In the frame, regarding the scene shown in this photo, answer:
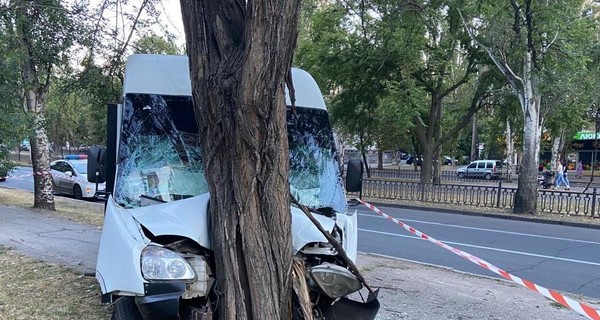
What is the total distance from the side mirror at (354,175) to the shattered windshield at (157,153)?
1.69 metres

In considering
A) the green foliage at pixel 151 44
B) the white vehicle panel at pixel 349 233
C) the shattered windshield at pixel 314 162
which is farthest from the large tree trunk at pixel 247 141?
the green foliage at pixel 151 44

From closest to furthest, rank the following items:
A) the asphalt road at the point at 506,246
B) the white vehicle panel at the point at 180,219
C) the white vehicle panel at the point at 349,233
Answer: the white vehicle panel at the point at 180,219 → the white vehicle panel at the point at 349,233 → the asphalt road at the point at 506,246

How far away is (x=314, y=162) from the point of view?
194 inches

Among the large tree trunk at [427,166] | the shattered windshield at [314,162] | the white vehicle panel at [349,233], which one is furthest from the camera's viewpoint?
the large tree trunk at [427,166]

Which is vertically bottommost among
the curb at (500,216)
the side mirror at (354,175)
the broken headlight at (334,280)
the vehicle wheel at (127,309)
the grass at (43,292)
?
the curb at (500,216)

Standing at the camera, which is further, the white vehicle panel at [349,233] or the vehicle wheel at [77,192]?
the vehicle wheel at [77,192]

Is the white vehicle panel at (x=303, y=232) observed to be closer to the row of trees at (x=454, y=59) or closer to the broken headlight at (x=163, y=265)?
the broken headlight at (x=163, y=265)

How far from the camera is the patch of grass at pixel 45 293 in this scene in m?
4.85

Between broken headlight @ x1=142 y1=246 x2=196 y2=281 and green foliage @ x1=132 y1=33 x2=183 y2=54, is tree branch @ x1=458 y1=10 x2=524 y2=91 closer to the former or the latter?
green foliage @ x1=132 y1=33 x2=183 y2=54

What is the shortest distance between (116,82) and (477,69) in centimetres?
1689

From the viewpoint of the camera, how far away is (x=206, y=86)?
3.38 metres

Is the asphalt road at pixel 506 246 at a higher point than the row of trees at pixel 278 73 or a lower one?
lower

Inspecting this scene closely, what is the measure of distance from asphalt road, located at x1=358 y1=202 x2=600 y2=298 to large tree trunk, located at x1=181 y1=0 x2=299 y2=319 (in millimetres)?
5913

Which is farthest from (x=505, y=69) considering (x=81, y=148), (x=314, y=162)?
A: (x=81, y=148)
